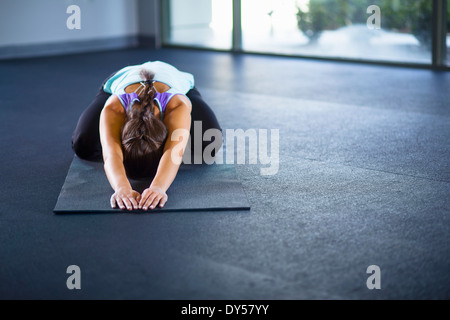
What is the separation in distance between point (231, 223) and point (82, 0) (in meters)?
5.40

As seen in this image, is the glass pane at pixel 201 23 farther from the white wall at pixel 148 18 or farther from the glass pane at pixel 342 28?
the glass pane at pixel 342 28

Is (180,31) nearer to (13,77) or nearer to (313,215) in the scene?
(13,77)

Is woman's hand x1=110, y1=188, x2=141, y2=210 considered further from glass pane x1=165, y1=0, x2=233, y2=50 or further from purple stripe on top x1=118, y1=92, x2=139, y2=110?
glass pane x1=165, y1=0, x2=233, y2=50

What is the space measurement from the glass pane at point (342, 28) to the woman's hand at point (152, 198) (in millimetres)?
4078

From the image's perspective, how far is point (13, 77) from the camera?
563cm

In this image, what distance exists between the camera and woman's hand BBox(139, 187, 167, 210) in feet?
7.91

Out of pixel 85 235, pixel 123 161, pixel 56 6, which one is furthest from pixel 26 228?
pixel 56 6

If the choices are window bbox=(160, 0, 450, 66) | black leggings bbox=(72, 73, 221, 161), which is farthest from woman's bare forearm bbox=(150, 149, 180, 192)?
window bbox=(160, 0, 450, 66)

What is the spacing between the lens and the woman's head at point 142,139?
8.36 ft
